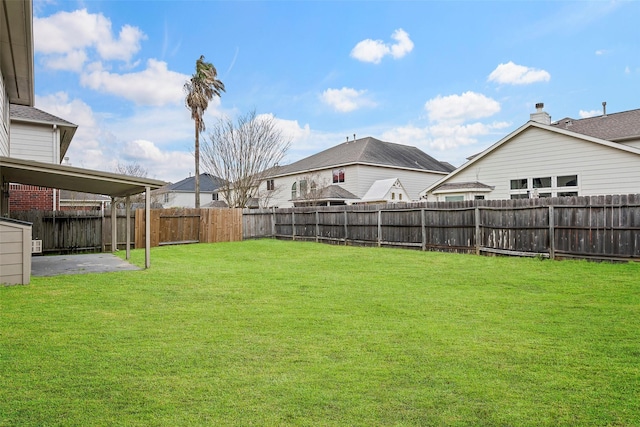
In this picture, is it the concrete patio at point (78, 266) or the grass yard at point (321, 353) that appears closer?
the grass yard at point (321, 353)

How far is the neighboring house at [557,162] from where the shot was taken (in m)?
15.3

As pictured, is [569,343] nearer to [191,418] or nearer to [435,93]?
[191,418]

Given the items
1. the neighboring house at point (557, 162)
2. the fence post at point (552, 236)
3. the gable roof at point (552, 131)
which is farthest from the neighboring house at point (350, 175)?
the fence post at point (552, 236)

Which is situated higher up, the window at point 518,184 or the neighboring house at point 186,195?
the neighboring house at point 186,195

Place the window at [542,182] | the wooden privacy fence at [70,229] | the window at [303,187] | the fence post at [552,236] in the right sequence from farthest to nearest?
the window at [303,187]
the window at [542,182]
the wooden privacy fence at [70,229]
the fence post at [552,236]

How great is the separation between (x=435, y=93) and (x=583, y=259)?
15984mm

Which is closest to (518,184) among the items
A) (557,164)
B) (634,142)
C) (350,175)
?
(557,164)

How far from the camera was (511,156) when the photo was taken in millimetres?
18484

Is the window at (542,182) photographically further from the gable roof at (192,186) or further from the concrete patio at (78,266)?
the gable roof at (192,186)

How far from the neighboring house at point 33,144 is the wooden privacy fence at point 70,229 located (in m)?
1.39

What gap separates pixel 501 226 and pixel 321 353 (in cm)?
993

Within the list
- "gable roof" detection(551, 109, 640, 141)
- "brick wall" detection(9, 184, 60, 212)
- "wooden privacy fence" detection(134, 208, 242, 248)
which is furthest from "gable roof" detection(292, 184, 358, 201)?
"brick wall" detection(9, 184, 60, 212)

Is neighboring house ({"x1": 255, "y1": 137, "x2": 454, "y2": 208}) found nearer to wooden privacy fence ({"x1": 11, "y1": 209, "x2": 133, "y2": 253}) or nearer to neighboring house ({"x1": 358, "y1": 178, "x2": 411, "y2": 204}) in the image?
neighboring house ({"x1": 358, "y1": 178, "x2": 411, "y2": 204})

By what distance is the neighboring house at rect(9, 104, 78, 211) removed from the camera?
15.0m
